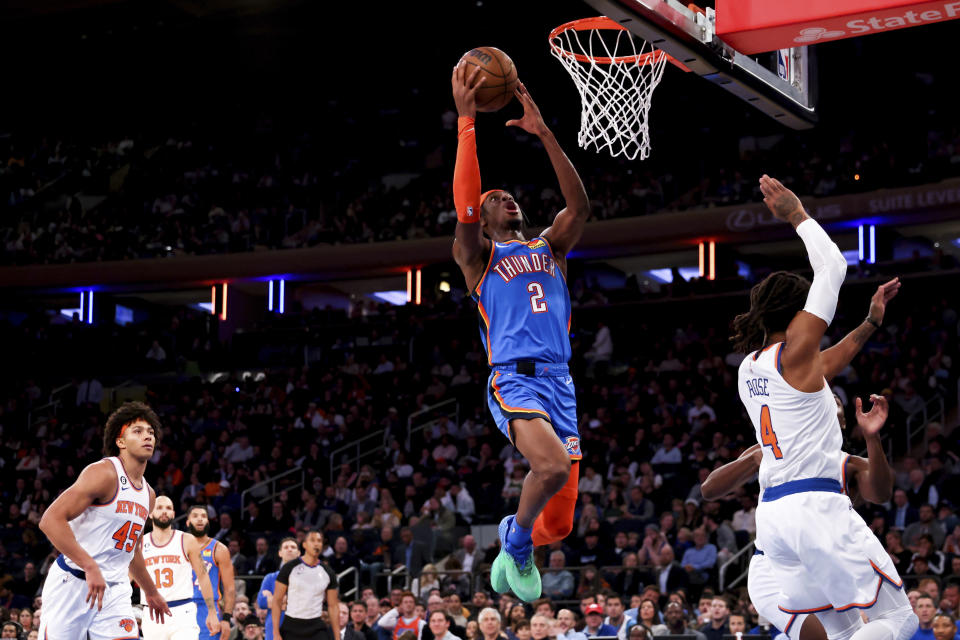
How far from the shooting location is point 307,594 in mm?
11523

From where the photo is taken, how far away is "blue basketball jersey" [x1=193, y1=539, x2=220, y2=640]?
397 inches

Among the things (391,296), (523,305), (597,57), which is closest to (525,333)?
(523,305)

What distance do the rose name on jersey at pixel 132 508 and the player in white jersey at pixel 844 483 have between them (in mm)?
3454

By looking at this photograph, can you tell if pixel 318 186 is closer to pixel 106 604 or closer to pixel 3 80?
pixel 3 80

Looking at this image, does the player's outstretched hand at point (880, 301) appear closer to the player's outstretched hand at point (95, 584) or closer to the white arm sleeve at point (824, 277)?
the white arm sleeve at point (824, 277)

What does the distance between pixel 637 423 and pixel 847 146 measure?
8658 mm

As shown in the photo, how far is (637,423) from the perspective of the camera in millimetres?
18312

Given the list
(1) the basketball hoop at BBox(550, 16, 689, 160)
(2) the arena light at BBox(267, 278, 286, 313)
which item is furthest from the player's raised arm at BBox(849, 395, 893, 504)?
(2) the arena light at BBox(267, 278, 286, 313)

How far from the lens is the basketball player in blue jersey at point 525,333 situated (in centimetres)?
593

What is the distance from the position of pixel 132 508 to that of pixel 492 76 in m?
3.35

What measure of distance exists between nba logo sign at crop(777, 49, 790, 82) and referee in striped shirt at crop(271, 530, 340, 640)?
6511 millimetres

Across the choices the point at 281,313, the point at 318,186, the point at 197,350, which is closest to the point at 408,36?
the point at 318,186

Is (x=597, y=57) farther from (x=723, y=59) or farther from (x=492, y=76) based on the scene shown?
(x=492, y=76)

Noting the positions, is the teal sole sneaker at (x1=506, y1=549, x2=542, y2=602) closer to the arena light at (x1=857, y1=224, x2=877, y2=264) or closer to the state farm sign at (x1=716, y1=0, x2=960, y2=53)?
the state farm sign at (x1=716, y1=0, x2=960, y2=53)
